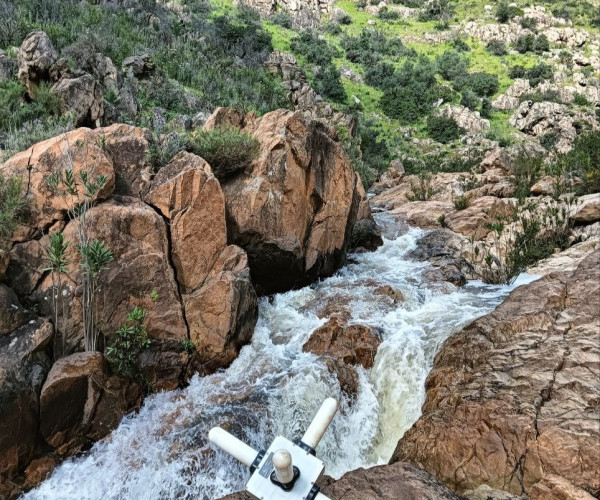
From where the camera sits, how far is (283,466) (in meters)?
1.35

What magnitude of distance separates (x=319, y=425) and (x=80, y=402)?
13.9 feet

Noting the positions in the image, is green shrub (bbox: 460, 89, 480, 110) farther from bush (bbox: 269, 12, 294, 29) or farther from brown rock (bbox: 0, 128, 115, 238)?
brown rock (bbox: 0, 128, 115, 238)

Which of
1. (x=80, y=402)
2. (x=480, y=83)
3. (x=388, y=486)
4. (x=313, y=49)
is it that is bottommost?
(x=80, y=402)

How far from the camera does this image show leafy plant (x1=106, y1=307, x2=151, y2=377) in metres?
5.17

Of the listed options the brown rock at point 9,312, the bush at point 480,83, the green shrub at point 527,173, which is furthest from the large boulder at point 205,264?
the bush at point 480,83

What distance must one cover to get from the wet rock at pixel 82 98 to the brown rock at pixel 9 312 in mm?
8353

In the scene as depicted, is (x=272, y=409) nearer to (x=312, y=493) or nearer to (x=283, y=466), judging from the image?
(x=312, y=493)

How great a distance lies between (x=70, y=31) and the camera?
19.1 meters

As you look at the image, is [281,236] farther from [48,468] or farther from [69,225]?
[48,468]

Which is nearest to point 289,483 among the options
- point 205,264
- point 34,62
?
point 205,264

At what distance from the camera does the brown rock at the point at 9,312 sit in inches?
178

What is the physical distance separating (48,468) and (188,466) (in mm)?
1587

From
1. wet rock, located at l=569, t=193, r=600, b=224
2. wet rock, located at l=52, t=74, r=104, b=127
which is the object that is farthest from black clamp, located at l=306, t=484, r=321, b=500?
wet rock, located at l=52, t=74, r=104, b=127

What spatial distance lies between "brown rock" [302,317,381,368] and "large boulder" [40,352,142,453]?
281 centimetres
